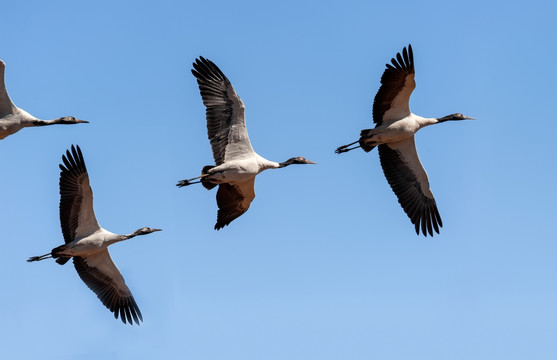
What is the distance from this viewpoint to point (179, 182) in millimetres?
25125

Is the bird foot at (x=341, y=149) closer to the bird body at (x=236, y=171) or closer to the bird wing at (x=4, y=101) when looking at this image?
the bird body at (x=236, y=171)

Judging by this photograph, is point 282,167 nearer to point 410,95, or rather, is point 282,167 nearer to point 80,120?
point 410,95

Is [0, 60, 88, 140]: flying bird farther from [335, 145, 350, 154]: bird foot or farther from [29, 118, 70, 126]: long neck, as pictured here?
[335, 145, 350, 154]: bird foot

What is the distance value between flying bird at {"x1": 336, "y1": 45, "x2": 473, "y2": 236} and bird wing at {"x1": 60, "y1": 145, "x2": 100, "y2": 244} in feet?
20.1

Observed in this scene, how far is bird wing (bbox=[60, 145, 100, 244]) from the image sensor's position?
24.7 meters

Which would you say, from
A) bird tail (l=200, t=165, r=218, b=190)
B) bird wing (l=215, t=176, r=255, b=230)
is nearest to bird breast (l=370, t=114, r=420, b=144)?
bird wing (l=215, t=176, r=255, b=230)

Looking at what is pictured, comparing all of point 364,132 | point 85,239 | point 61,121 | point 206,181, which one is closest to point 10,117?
point 61,121

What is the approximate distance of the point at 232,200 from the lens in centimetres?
2572

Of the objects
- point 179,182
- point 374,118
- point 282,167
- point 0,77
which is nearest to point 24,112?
point 0,77

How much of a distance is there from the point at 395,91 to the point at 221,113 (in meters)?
3.89

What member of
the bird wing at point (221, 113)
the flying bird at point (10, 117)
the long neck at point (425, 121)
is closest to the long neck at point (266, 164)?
the bird wing at point (221, 113)

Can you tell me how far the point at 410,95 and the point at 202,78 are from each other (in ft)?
15.2

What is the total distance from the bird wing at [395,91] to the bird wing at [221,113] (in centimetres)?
313

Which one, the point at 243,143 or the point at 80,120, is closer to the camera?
the point at 243,143
